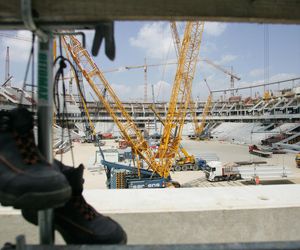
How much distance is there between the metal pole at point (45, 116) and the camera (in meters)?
0.78

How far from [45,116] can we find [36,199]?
0.25 m

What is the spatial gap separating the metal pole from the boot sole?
5.6 inches

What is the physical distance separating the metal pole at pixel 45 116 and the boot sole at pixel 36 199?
14cm

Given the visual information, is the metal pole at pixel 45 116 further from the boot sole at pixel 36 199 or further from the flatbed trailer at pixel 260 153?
the flatbed trailer at pixel 260 153

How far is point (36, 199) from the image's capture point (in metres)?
0.65

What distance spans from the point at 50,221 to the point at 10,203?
0.52 feet

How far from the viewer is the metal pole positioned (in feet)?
2.57

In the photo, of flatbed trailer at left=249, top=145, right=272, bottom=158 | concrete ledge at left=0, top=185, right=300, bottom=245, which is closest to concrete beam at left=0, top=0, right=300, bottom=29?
concrete ledge at left=0, top=185, right=300, bottom=245

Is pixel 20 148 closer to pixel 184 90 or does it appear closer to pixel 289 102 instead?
pixel 184 90

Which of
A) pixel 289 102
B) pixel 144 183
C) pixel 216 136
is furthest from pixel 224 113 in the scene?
pixel 144 183

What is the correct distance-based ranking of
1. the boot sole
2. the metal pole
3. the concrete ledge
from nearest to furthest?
the boot sole
the metal pole
the concrete ledge

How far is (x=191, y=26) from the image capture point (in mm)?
14414

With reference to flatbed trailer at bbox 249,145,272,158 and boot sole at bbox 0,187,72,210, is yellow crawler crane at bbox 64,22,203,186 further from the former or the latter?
boot sole at bbox 0,187,72,210

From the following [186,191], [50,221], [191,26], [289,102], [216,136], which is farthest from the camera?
[216,136]
